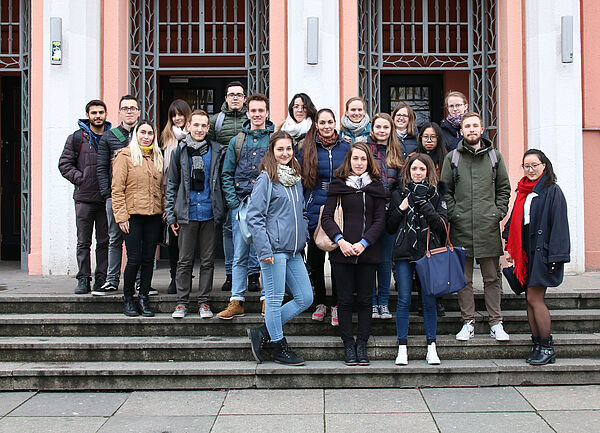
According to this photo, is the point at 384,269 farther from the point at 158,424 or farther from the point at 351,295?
the point at 158,424

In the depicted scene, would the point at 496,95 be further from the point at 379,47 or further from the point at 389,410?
the point at 389,410

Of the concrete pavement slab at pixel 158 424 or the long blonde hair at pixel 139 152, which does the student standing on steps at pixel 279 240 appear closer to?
the concrete pavement slab at pixel 158 424

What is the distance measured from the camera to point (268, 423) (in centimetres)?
459

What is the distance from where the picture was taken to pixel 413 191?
18.2ft

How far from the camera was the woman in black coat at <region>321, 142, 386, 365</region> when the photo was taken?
5469 millimetres

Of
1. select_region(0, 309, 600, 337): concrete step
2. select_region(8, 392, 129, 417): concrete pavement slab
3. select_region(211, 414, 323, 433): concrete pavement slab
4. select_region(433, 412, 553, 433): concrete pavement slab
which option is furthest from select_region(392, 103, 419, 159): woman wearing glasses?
select_region(8, 392, 129, 417): concrete pavement slab

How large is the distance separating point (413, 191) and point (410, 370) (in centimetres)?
149

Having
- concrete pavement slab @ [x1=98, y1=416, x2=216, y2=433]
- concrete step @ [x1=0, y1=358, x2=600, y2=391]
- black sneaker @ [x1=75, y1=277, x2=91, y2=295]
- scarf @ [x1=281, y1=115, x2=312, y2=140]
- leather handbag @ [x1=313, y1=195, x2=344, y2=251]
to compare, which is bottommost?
concrete pavement slab @ [x1=98, y1=416, x2=216, y2=433]

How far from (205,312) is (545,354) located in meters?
3.03

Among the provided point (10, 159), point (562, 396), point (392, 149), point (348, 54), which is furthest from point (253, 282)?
point (10, 159)

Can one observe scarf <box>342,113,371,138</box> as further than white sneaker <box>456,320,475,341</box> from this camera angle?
Yes

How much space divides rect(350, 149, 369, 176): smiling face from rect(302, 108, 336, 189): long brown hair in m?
0.48

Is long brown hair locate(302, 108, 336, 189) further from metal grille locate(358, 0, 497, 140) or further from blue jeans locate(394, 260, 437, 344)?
metal grille locate(358, 0, 497, 140)

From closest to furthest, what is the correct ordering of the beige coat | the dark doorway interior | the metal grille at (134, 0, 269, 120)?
the beige coat
the metal grille at (134, 0, 269, 120)
the dark doorway interior
